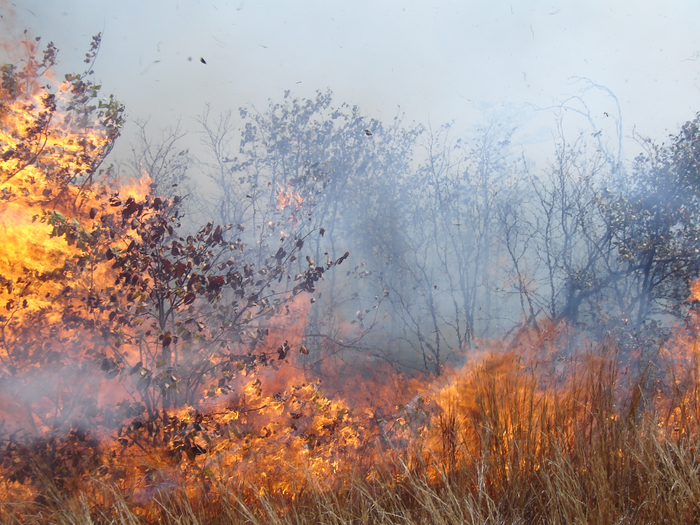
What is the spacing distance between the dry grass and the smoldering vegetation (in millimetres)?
1975

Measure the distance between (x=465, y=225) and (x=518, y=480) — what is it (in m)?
3.75

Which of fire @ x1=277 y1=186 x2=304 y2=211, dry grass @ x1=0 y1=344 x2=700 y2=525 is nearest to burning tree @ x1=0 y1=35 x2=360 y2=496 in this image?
dry grass @ x1=0 y1=344 x2=700 y2=525

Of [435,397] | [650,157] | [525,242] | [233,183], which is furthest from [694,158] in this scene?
[233,183]

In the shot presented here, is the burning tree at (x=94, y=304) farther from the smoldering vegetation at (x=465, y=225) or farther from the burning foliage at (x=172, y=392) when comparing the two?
the smoldering vegetation at (x=465, y=225)

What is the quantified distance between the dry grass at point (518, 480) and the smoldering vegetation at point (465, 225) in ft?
6.48

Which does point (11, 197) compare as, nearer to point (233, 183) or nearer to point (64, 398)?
point (64, 398)

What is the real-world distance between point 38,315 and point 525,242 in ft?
15.9

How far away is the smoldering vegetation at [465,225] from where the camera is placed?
176 inches

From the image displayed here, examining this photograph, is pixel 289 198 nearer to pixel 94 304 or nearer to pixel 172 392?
pixel 94 304

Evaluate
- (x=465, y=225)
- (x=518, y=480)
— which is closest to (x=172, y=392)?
(x=518, y=480)

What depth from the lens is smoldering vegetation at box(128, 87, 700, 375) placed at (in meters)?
4.48

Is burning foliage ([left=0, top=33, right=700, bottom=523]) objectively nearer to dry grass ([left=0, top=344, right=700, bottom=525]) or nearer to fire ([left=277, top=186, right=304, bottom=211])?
dry grass ([left=0, top=344, right=700, bottom=525])

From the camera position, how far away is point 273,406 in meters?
3.17

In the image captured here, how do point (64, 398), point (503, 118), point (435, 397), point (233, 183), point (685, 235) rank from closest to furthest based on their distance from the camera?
point (64, 398)
point (435, 397)
point (233, 183)
point (685, 235)
point (503, 118)
